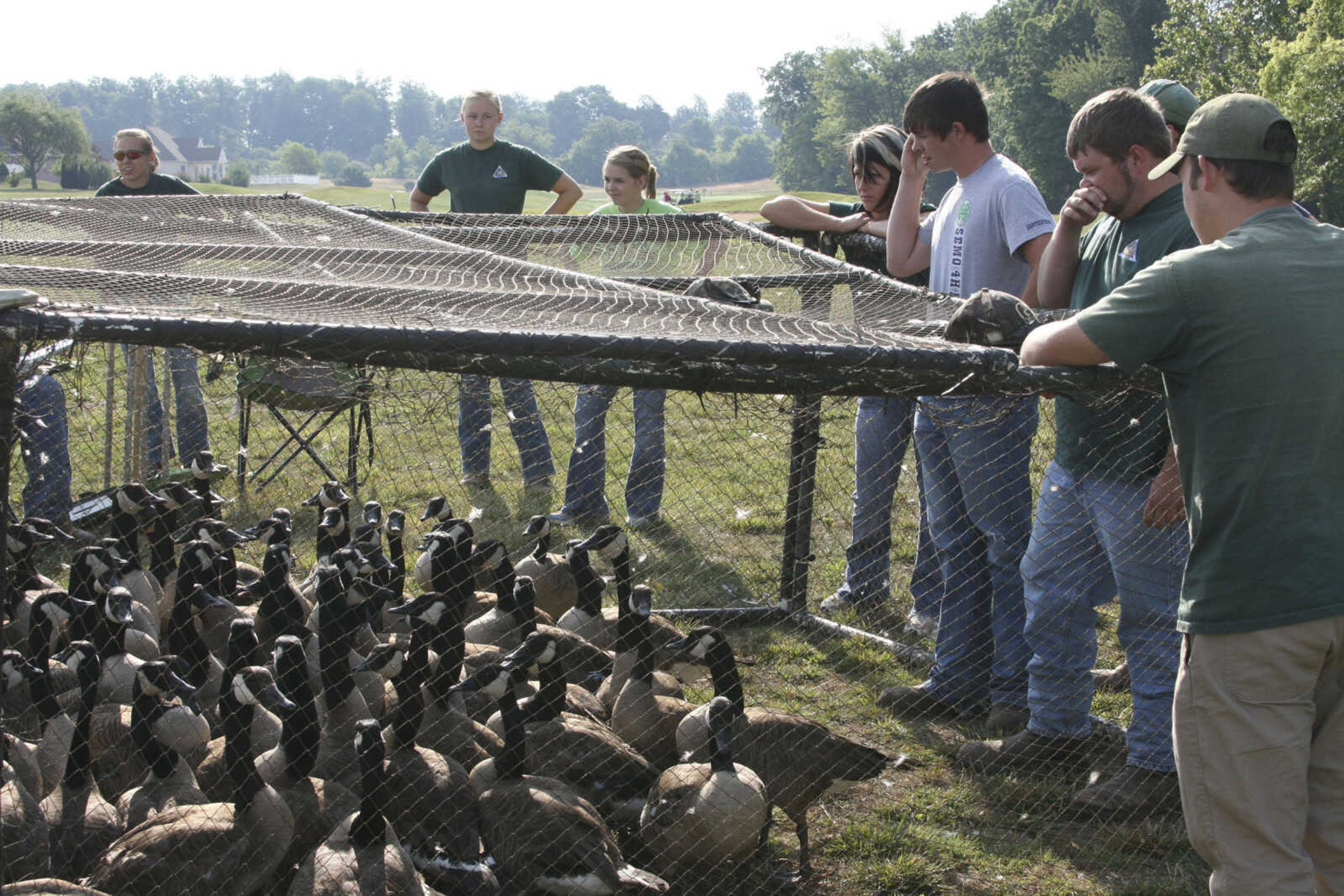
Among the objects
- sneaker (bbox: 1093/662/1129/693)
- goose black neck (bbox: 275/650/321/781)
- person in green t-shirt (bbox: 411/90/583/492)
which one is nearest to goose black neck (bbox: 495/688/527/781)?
goose black neck (bbox: 275/650/321/781)

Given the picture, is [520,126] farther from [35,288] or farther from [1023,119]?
[35,288]

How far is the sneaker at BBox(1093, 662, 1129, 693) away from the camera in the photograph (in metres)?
5.50

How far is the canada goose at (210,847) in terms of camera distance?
128 inches

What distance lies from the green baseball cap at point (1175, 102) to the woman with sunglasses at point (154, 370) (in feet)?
13.5

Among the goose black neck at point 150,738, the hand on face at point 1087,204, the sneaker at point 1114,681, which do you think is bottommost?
the sneaker at point 1114,681

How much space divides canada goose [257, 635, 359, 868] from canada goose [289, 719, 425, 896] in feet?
0.34

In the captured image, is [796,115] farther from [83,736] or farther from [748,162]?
[83,736]

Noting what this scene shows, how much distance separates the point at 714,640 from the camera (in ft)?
15.7

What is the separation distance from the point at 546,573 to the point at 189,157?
15172 centimetres

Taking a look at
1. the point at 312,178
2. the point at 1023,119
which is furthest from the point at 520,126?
the point at 1023,119

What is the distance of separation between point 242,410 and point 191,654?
261 centimetres

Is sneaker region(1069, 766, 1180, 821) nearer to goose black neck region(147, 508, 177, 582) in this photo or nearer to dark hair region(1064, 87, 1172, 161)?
dark hair region(1064, 87, 1172, 161)

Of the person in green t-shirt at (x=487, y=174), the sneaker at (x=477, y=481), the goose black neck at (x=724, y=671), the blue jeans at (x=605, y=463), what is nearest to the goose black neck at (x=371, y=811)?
the goose black neck at (x=724, y=671)

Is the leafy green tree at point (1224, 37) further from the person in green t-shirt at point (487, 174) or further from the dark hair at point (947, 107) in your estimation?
the dark hair at point (947, 107)
